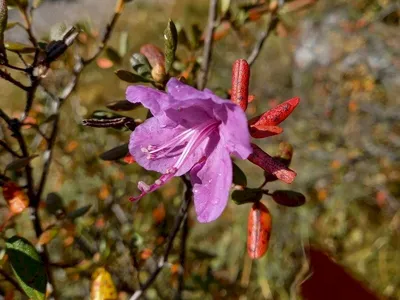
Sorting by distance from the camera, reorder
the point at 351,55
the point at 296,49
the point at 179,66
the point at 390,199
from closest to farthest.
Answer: the point at 179,66
the point at 390,199
the point at 351,55
the point at 296,49

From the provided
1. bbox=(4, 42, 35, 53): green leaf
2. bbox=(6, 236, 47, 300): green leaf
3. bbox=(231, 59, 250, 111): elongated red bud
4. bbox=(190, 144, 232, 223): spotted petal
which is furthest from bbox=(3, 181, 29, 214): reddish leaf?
bbox=(231, 59, 250, 111): elongated red bud

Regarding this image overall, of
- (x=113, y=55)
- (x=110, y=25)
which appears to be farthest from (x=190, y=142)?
(x=113, y=55)

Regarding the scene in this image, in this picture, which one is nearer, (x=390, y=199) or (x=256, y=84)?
(x=390, y=199)

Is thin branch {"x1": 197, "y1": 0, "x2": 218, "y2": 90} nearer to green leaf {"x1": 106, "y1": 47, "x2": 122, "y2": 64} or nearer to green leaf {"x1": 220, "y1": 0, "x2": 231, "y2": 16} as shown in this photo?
green leaf {"x1": 220, "y1": 0, "x2": 231, "y2": 16}

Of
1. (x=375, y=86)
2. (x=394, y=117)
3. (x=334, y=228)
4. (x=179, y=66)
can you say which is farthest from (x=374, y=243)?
(x=179, y=66)

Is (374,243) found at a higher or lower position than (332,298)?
lower

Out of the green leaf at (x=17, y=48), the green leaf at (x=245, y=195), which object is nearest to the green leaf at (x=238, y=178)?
the green leaf at (x=245, y=195)

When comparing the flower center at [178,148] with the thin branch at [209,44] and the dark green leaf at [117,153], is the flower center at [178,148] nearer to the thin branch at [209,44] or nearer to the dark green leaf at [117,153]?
the dark green leaf at [117,153]

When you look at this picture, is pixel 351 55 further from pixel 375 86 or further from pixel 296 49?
pixel 296 49
